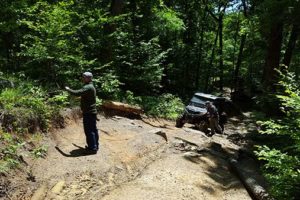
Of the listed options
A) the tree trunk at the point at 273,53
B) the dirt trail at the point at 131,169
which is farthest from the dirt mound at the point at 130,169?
the tree trunk at the point at 273,53

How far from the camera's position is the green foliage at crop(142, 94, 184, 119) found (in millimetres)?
17547

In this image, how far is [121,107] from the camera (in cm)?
1477

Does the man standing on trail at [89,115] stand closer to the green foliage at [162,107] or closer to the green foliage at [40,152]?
the green foliage at [40,152]

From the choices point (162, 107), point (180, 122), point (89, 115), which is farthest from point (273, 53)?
point (89, 115)

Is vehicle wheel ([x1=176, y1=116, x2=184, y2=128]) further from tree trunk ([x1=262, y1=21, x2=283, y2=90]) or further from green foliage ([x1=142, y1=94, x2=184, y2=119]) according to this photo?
tree trunk ([x1=262, y1=21, x2=283, y2=90])

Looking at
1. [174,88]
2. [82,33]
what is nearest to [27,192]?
[82,33]

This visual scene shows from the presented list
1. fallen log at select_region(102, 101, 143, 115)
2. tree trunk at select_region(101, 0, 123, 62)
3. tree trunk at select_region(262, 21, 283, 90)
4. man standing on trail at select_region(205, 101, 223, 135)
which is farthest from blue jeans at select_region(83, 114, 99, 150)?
tree trunk at select_region(262, 21, 283, 90)

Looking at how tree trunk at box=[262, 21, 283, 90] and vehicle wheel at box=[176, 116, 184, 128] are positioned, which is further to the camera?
vehicle wheel at box=[176, 116, 184, 128]

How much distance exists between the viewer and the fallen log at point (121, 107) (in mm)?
14255

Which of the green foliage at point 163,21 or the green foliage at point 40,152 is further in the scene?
the green foliage at point 163,21

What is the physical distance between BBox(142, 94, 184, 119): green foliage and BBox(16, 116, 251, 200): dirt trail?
4536 mm

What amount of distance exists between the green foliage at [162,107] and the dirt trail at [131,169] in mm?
4536

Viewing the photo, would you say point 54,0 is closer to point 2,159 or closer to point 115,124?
point 115,124

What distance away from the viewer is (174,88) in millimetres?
29938
